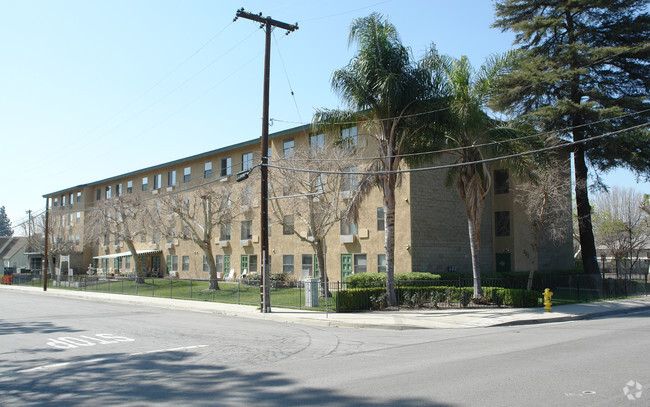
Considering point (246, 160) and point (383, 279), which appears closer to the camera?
point (383, 279)

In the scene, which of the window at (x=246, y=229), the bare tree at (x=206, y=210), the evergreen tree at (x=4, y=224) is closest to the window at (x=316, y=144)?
the bare tree at (x=206, y=210)

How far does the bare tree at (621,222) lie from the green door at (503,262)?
20623 millimetres

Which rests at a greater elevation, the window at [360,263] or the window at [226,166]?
the window at [226,166]

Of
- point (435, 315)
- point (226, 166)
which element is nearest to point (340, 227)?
point (435, 315)

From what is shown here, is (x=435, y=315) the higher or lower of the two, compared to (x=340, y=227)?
lower

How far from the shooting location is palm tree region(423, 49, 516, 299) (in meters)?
20.8

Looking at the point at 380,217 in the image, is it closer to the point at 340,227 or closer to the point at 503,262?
the point at 340,227

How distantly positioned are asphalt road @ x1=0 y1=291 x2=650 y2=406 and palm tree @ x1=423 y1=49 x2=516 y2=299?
Result: 7.09 meters

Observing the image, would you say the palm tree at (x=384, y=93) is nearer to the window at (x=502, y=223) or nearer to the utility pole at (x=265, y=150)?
the utility pole at (x=265, y=150)

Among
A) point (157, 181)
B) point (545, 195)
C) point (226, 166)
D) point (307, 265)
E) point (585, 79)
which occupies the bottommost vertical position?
point (307, 265)

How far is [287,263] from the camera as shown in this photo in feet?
115

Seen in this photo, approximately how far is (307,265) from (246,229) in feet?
24.5

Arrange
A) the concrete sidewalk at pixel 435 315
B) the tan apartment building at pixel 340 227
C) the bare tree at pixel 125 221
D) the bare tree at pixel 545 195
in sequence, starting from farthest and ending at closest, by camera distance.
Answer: the bare tree at pixel 125 221 < the tan apartment building at pixel 340 227 < the bare tree at pixel 545 195 < the concrete sidewalk at pixel 435 315

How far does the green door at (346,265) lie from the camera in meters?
31.0
